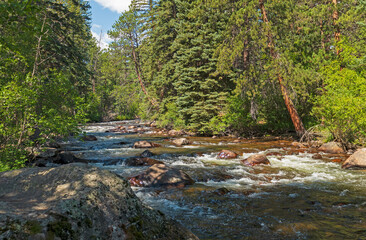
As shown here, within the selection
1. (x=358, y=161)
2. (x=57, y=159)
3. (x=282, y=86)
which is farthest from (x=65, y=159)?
(x=282, y=86)

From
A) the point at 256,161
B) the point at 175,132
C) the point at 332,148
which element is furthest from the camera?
the point at 175,132

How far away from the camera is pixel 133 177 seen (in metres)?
8.16

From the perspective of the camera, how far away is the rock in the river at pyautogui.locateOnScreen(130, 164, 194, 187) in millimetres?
7688

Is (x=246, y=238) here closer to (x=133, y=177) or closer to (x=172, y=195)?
(x=172, y=195)

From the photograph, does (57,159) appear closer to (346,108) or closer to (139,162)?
(139,162)

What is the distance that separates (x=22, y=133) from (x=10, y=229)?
6435 millimetres

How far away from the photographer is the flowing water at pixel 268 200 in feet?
15.2

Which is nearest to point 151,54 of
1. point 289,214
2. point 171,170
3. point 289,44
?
point 289,44

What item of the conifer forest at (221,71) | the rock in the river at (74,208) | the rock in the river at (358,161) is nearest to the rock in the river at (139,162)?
the conifer forest at (221,71)

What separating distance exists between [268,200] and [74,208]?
17.0 feet

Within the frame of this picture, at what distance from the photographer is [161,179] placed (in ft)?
25.8

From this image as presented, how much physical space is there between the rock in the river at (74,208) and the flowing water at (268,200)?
1.94 m

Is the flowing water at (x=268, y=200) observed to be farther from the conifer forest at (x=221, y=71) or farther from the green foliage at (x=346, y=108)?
the conifer forest at (x=221, y=71)

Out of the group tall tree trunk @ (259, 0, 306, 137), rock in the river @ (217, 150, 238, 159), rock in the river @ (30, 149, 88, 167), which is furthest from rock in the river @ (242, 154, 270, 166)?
rock in the river @ (30, 149, 88, 167)
